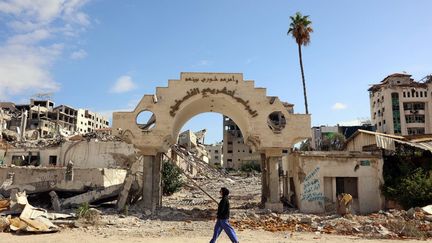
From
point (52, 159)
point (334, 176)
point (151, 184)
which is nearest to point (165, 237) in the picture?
point (151, 184)

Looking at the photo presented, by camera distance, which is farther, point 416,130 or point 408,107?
point 408,107

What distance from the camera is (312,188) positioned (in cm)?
1925

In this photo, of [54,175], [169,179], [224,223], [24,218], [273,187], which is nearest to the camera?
[224,223]

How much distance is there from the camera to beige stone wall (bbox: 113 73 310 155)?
18.4 m

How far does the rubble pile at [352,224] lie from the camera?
41.7ft

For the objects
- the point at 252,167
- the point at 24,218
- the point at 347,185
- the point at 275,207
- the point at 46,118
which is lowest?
the point at 275,207

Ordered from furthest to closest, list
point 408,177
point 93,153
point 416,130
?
point 416,130
point 93,153
point 408,177

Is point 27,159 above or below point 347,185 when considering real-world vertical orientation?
above

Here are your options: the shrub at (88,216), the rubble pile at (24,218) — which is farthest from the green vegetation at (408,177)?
the rubble pile at (24,218)

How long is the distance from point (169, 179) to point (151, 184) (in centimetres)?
1274

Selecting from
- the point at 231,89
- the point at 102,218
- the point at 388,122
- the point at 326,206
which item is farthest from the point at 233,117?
the point at 388,122

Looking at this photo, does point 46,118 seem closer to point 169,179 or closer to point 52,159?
point 52,159

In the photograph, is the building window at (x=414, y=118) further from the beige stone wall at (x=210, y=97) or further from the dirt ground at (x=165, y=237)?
the dirt ground at (x=165, y=237)

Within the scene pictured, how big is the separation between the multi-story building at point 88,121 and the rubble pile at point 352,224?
3677 inches
